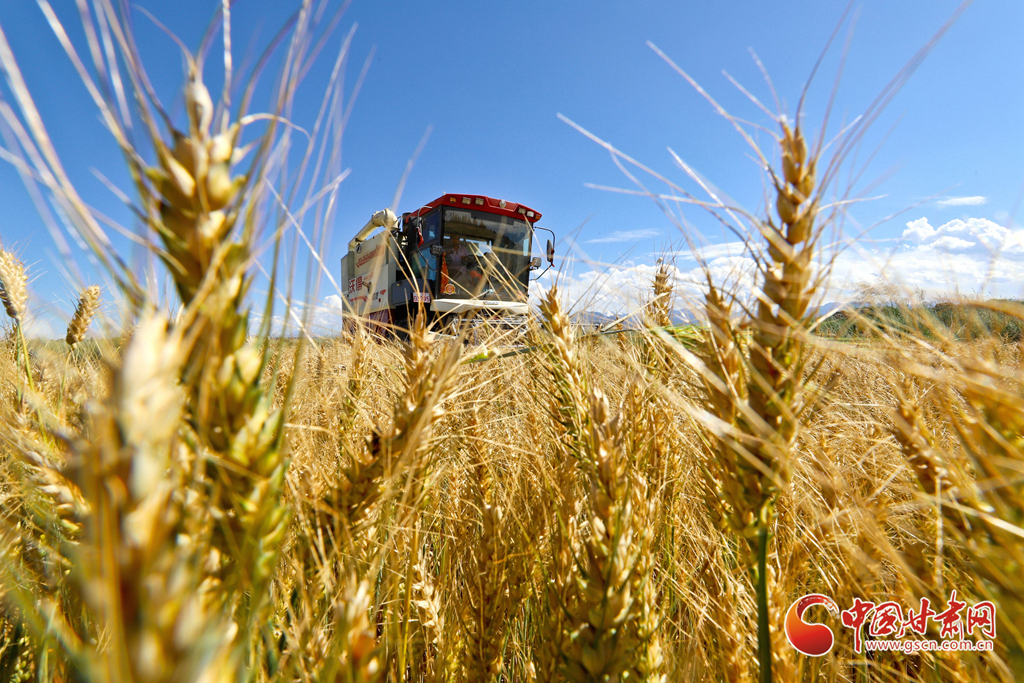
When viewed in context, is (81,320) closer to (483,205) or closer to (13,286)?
(13,286)

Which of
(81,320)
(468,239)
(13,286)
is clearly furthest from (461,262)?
(13,286)

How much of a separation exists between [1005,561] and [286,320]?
106 cm

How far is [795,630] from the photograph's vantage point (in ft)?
3.13

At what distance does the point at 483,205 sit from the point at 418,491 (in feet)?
31.7

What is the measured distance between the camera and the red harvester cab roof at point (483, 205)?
31.6 feet

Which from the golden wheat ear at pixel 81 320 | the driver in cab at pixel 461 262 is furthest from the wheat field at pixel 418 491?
the driver in cab at pixel 461 262

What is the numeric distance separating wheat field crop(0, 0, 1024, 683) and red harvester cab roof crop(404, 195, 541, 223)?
28.0 ft

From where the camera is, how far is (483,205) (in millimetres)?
10062

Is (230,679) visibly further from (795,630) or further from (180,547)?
(795,630)

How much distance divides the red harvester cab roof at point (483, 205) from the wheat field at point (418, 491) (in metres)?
8.55

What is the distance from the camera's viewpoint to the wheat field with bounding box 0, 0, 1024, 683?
0.35 metres

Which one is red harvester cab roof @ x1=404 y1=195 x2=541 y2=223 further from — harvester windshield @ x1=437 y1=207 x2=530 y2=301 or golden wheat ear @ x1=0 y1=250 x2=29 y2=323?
golden wheat ear @ x1=0 y1=250 x2=29 y2=323

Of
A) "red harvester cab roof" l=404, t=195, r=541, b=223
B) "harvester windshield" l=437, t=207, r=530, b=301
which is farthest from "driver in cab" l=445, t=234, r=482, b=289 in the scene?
"red harvester cab roof" l=404, t=195, r=541, b=223

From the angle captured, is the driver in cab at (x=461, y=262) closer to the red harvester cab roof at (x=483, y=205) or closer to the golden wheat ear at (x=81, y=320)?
the red harvester cab roof at (x=483, y=205)
